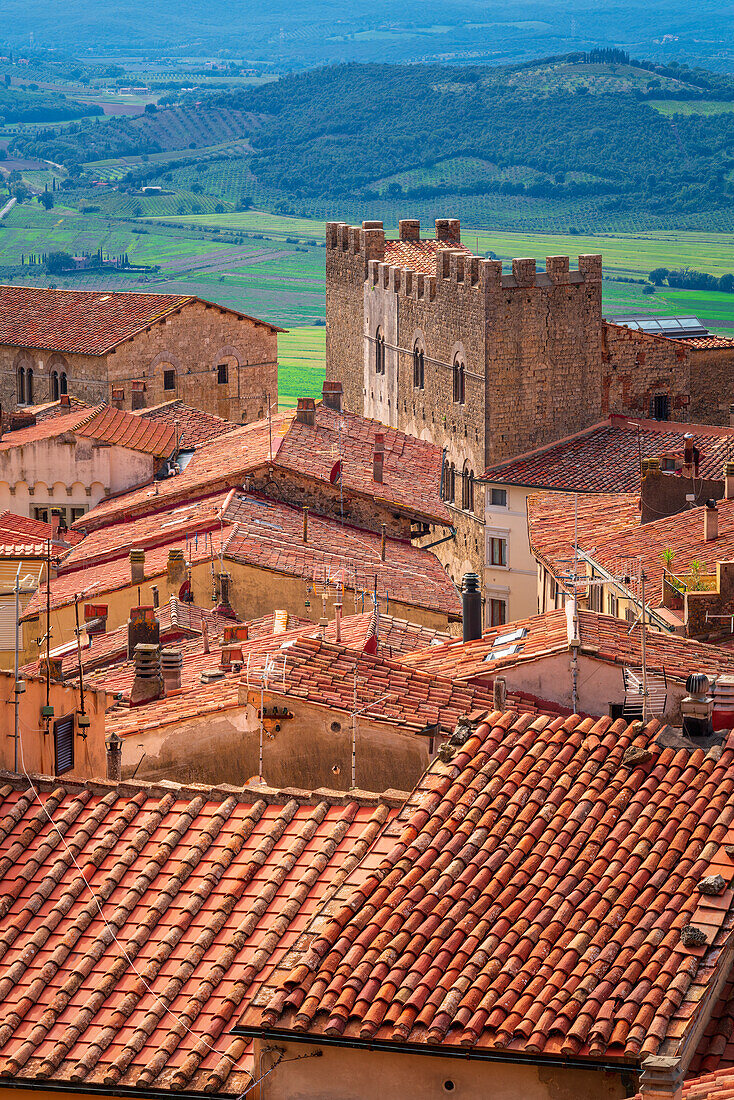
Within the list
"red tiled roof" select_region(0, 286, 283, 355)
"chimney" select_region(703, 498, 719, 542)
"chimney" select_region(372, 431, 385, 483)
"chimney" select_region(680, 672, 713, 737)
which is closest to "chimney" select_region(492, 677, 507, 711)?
"chimney" select_region(680, 672, 713, 737)

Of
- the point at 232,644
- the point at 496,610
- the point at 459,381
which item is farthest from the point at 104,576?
the point at 459,381

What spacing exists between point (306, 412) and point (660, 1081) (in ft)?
109

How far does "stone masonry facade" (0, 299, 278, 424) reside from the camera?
60.5m

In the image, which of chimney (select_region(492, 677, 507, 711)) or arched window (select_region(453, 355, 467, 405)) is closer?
chimney (select_region(492, 677, 507, 711))

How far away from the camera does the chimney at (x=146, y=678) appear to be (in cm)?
2144

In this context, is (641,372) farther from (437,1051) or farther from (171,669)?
(437,1051)

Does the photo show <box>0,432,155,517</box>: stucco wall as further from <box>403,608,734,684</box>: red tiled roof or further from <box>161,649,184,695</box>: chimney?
<box>161,649,184,695</box>: chimney

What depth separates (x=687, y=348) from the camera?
60.7 m

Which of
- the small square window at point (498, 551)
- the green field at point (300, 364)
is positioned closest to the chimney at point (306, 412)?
the small square window at point (498, 551)

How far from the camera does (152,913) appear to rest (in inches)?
533

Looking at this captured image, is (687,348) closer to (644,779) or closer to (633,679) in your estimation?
(633,679)

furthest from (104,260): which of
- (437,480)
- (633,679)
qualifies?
(633,679)

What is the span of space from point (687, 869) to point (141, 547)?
2150cm

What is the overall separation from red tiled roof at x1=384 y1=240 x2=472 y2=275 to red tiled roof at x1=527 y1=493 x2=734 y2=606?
22.6m
